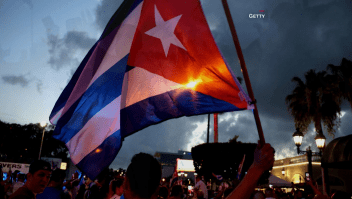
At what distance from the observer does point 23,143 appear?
72562 mm

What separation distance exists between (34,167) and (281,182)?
2659cm

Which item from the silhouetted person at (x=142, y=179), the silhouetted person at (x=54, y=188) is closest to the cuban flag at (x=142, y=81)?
the silhouetted person at (x=54, y=188)

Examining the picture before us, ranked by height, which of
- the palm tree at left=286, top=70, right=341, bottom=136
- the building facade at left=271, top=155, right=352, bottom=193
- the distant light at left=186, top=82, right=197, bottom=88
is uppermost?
the palm tree at left=286, top=70, right=341, bottom=136

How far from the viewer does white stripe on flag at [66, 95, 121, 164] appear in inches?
155

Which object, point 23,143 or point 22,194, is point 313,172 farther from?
point 23,143

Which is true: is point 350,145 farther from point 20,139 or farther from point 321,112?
point 20,139

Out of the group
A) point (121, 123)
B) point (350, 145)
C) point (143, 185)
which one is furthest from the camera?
point (350, 145)

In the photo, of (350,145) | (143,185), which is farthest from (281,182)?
(143,185)

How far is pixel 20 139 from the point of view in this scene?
237 ft

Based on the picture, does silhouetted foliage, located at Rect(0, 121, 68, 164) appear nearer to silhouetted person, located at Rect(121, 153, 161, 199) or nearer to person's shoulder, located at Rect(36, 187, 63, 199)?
person's shoulder, located at Rect(36, 187, 63, 199)

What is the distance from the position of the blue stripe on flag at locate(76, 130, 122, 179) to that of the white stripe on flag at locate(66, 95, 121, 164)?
0.22ft

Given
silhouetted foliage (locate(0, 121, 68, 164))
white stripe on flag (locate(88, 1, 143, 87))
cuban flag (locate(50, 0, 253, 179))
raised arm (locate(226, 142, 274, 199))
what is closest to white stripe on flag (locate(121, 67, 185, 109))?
cuban flag (locate(50, 0, 253, 179))

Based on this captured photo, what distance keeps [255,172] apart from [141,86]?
262cm

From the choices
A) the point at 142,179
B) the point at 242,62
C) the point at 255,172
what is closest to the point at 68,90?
the point at 242,62
